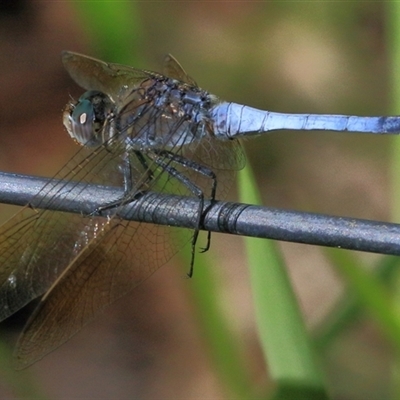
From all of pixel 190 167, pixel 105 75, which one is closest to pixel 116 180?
pixel 190 167

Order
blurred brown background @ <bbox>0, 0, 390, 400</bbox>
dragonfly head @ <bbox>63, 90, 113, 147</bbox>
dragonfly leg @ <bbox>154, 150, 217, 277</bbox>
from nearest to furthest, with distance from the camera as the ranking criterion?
1. dragonfly leg @ <bbox>154, 150, 217, 277</bbox>
2. dragonfly head @ <bbox>63, 90, 113, 147</bbox>
3. blurred brown background @ <bbox>0, 0, 390, 400</bbox>

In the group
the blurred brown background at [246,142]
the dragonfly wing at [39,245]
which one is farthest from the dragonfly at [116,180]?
the blurred brown background at [246,142]

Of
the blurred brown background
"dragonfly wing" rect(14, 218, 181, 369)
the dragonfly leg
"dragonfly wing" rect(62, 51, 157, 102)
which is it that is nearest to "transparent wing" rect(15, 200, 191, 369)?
"dragonfly wing" rect(14, 218, 181, 369)

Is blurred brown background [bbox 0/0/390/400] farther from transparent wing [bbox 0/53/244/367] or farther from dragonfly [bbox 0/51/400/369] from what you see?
transparent wing [bbox 0/53/244/367]

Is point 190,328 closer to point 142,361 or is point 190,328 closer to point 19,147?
point 142,361

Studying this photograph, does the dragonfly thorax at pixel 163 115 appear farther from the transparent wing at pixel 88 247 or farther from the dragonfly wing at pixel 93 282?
the dragonfly wing at pixel 93 282

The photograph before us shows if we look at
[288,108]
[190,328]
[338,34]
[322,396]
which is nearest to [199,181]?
[322,396]
